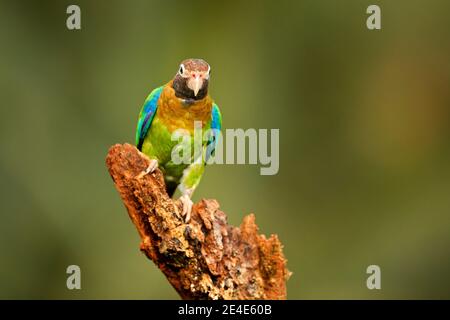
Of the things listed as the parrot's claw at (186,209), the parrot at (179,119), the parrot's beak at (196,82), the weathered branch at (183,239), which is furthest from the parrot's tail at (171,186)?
the parrot's beak at (196,82)

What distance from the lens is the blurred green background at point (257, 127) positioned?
6.85 m

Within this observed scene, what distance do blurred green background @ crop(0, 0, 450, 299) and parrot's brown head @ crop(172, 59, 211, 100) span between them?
8.82 ft

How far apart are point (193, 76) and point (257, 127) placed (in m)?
2.99

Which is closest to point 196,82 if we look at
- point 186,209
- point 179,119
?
point 179,119

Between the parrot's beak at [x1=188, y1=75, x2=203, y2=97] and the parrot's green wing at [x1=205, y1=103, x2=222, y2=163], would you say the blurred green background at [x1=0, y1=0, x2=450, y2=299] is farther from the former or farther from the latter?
the parrot's beak at [x1=188, y1=75, x2=203, y2=97]

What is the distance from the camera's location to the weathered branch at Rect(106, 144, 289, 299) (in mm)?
3818

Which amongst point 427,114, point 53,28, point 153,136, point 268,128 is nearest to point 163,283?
point 268,128

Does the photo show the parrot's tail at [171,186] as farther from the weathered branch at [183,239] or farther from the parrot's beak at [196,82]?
the parrot's beak at [196,82]

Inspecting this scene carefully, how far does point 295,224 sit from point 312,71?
1.86 meters

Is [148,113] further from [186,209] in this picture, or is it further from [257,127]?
[257,127]

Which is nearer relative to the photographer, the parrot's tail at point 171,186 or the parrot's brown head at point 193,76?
the parrot's brown head at point 193,76

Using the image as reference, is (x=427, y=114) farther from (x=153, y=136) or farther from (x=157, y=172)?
(x=157, y=172)

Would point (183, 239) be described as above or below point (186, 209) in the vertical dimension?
below

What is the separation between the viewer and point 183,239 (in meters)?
3.81
